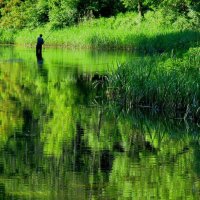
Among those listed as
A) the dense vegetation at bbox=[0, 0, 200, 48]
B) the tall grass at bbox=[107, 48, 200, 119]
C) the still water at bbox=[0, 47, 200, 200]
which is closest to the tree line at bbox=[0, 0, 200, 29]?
the dense vegetation at bbox=[0, 0, 200, 48]

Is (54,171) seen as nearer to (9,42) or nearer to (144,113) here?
(144,113)

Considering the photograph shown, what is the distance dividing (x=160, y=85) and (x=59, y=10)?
39.1 m

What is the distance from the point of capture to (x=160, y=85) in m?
15.4

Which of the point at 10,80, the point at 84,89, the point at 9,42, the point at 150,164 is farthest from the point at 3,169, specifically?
the point at 9,42

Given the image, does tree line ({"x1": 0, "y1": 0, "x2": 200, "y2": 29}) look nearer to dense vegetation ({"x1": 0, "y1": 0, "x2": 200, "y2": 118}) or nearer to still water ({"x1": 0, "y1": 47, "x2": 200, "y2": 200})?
dense vegetation ({"x1": 0, "y1": 0, "x2": 200, "y2": 118})

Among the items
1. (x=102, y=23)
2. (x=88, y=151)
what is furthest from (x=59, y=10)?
(x=88, y=151)

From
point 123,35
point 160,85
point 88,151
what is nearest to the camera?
point 88,151

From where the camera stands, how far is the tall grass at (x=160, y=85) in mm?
14969

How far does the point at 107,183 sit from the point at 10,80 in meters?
14.4

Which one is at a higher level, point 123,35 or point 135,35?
point 135,35

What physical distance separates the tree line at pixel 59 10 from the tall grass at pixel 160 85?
93.8 feet

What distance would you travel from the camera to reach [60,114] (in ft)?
51.3

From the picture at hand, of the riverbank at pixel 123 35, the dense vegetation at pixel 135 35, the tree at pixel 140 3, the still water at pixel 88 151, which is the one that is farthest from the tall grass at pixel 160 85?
the tree at pixel 140 3

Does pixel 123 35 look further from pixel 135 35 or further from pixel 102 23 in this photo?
pixel 102 23
